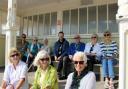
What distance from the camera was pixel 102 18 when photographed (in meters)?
11.2

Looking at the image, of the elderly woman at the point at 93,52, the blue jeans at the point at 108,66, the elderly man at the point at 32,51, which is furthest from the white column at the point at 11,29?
the blue jeans at the point at 108,66

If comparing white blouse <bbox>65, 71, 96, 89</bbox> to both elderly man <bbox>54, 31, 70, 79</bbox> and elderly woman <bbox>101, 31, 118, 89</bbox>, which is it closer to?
elderly woman <bbox>101, 31, 118, 89</bbox>

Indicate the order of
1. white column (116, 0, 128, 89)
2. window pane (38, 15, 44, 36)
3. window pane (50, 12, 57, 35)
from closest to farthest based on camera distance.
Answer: white column (116, 0, 128, 89) → window pane (50, 12, 57, 35) → window pane (38, 15, 44, 36)

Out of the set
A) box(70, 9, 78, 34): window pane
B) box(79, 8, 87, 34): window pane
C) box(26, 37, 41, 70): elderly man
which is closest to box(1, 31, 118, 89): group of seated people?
box(26, 37, 41, 70): elderly man

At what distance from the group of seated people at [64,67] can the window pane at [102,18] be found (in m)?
1.81

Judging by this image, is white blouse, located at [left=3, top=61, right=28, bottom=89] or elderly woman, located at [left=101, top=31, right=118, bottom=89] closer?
white blouse, located at [left=3, top=61, right=28, bottom=89]

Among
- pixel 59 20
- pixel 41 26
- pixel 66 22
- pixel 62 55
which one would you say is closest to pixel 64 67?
pixel 62 55

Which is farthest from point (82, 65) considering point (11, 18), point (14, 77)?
point (11, 18)

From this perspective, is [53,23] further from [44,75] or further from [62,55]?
[44,75]

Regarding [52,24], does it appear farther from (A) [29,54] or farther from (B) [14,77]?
(B) [14,77]

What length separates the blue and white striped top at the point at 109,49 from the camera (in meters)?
7.76

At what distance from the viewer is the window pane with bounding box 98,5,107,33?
437 inches

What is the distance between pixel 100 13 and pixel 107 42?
3.62m

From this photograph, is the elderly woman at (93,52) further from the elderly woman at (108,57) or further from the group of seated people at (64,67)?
the elderly woman at (108,57)
